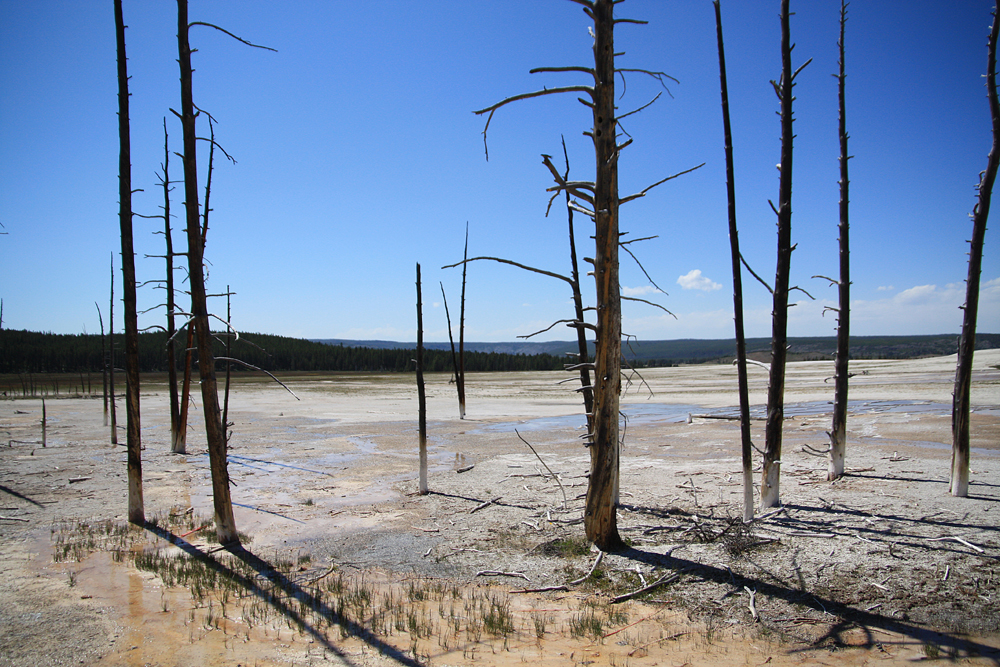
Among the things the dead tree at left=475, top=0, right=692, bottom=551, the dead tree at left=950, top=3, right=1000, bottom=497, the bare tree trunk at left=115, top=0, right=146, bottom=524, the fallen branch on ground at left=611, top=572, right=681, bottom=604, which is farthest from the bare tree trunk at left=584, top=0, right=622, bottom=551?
the bare tree trunk at left=115, top=0, right=146, bottom=524

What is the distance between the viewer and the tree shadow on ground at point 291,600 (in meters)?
5.63

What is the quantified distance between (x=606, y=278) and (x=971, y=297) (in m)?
5.82

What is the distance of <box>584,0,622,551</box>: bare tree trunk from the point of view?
765cm

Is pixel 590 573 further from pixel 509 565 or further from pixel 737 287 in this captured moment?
pixel 737 287

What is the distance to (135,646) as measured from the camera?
18.9 feet

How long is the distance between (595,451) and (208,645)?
488cm

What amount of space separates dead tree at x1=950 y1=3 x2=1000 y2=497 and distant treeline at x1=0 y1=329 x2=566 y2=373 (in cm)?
6256

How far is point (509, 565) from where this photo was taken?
26.4 ft

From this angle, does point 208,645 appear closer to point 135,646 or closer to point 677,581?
point 135,646

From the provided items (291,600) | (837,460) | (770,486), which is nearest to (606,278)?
(770,486)

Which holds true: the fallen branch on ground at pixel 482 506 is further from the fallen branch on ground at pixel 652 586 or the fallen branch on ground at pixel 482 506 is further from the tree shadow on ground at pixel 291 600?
the fallen branch on ground at pixel 652 586

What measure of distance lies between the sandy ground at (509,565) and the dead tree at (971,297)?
53 cm

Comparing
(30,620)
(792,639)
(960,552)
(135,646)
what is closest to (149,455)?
A: (30,620)

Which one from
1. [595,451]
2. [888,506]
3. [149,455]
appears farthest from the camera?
[149,455]
